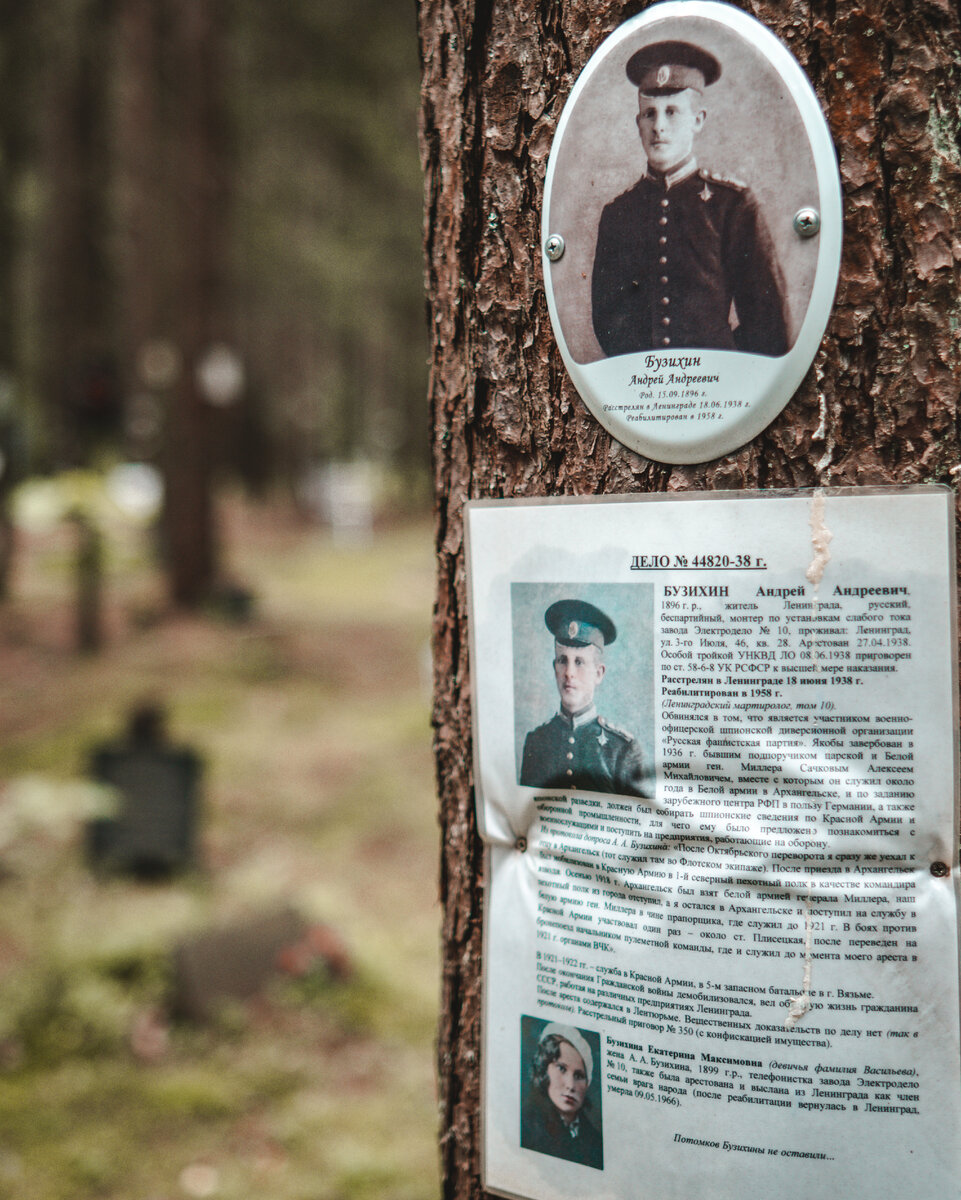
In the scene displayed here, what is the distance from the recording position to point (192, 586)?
372 inches

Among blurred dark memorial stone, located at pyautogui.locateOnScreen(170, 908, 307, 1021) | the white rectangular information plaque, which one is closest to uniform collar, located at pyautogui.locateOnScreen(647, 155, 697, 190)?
the white rectangular information plaque

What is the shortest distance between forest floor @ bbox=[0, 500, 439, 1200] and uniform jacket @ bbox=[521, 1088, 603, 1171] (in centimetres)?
198

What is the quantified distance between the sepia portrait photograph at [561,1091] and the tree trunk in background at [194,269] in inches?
346

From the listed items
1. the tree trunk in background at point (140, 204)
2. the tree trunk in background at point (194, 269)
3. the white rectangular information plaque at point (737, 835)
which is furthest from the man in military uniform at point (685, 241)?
the tree trunk in background at point (140, 204)

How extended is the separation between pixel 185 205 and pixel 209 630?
4.05 meters

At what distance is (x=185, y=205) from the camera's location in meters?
9.18

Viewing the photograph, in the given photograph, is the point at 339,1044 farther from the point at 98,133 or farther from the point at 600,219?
the point at 98,133

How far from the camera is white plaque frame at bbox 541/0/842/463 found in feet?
2.99

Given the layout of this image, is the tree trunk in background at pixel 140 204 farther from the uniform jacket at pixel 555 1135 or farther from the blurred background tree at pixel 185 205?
the uniform jacket at pixel 555 1135

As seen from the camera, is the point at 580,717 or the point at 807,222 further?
the point at 580,717

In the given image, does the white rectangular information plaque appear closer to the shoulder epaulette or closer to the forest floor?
the shoulder epaulette

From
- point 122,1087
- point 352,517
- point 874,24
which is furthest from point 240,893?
point 352,517

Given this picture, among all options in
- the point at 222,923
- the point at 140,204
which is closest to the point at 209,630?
the point at 140,204

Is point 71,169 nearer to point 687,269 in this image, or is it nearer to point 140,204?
point 140,204
